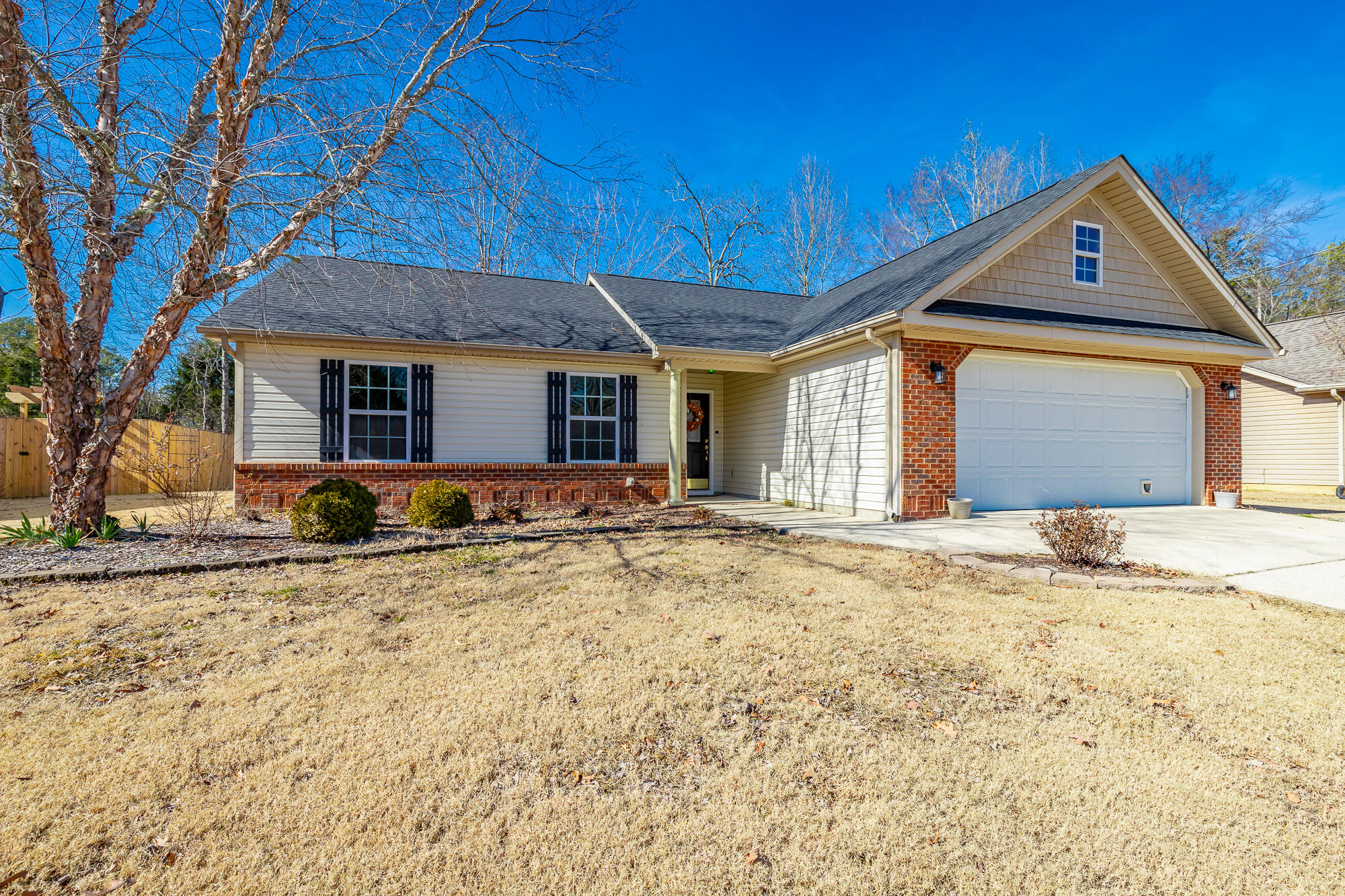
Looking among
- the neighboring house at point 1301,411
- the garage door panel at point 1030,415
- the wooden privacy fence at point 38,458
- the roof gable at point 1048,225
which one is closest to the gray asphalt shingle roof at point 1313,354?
the neighboring house at point 1301,411

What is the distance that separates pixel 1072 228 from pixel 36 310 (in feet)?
45.6

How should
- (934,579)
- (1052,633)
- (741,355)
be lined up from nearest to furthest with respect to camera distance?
(1052,633) → (934,579) → (741,355)

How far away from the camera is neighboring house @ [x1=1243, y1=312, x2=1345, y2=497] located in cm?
1528

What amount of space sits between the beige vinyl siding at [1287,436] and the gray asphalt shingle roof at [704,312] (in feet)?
41.7

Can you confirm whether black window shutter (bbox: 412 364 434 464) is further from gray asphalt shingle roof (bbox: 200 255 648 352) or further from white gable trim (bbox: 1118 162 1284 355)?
white gable trim (bbox: 1118 162 1284 355)

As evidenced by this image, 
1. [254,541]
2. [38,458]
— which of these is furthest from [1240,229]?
[38,458]

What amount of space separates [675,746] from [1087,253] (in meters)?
11.4

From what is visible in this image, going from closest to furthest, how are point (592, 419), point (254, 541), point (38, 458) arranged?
point (254, 541) → point (592, 419) → point (38, 458)

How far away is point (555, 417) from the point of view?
10938mm

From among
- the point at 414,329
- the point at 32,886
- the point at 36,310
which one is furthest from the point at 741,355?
the point at 32,886

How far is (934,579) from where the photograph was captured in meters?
5.46

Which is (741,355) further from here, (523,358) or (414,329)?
(414,329)

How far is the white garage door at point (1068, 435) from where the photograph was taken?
9.81 m

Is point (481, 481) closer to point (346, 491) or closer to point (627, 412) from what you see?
point (627, 412)
